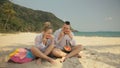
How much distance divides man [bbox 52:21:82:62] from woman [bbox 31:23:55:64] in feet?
0.93

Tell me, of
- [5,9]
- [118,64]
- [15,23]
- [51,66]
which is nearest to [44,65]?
[51,66]

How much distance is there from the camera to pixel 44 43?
5922mm

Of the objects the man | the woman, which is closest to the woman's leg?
the woman

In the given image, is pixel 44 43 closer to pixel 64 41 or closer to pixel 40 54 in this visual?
pixel 40 54

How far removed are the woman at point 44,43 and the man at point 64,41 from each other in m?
0.28

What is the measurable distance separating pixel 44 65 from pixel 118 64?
2104mm

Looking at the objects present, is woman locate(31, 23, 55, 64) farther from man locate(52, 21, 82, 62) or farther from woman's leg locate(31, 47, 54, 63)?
man locate(52, 21, 82, 62)

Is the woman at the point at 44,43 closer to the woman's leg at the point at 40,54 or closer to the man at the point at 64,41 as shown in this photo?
the woman's leg at the point at 40,54

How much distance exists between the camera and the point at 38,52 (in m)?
5.72

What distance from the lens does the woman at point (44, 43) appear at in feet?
18.9

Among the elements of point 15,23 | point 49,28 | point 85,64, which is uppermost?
point 49,28

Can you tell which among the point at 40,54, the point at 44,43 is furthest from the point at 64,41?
the point at 40,54

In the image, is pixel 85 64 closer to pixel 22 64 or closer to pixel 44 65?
pixel 44 65

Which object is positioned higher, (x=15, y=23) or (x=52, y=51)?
(x=52, y=51)
